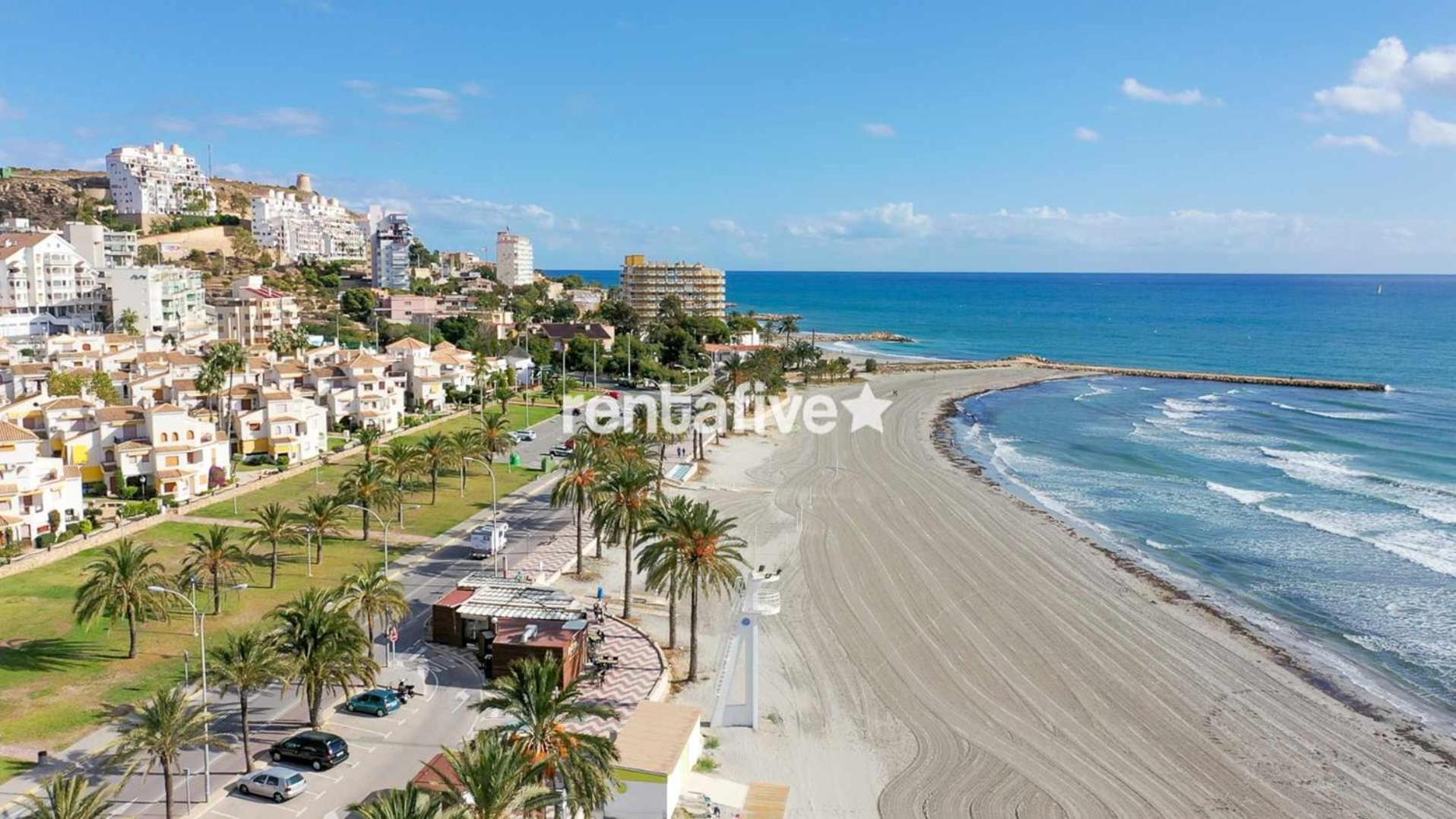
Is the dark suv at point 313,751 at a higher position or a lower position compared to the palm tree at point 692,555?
lower

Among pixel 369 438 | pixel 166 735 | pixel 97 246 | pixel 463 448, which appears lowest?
pixel 166 735

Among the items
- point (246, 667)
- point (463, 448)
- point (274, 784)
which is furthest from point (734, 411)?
point (274, 784)

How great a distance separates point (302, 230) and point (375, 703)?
165753 mm

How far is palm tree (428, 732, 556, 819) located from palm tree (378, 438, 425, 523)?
106 feet

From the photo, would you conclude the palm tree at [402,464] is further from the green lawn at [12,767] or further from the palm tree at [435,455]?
the green lawn at [12,767]

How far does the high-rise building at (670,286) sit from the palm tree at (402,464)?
115642 millimetres

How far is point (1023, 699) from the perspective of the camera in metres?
31.5

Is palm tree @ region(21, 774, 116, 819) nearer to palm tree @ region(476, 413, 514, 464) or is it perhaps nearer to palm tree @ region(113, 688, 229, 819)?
palm tree @ region(113, 688, 229, 819)

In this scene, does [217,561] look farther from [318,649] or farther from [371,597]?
[318,649]

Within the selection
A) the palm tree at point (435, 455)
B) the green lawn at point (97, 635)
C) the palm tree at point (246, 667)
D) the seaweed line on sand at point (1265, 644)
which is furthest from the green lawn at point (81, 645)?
the seaweed line on sand at point (1265, 644)

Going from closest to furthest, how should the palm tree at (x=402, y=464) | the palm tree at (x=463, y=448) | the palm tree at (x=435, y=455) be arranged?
the palm tree at (x=402, y=464), the palm tree at (x=435, y=455), the palm tree at (x=463, y=448)

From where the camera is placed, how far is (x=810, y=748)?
91.9 ft

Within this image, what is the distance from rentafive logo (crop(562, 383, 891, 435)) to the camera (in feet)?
254

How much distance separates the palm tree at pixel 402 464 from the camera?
50.8 metres
